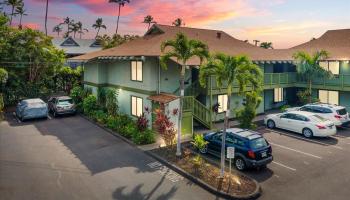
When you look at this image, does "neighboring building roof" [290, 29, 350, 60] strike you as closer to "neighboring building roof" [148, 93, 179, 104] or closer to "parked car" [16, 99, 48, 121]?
"neighboring building roof" [148, 93, 179, 104]

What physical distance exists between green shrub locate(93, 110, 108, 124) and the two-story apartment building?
1.88 meters

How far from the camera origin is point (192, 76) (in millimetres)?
24766

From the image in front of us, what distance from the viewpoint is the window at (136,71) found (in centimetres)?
2319

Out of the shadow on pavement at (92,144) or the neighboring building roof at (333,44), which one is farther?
the neighboring building roof at (333,44)

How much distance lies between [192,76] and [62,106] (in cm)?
1224

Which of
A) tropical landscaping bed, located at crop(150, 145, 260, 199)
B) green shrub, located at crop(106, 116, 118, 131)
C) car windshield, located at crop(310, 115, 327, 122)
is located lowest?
tropical landscaping bed, located at crop(150, 145, 260, 199)

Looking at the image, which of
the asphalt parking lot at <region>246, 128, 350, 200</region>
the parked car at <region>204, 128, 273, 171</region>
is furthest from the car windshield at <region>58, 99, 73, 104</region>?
the asphalt parking lot at <region>246, 128, 350, 200</region>

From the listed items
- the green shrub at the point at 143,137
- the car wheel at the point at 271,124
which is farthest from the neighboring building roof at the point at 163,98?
the car wheel at the point at 271,124

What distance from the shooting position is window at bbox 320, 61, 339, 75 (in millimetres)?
29734

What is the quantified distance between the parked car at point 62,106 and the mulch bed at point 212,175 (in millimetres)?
13230

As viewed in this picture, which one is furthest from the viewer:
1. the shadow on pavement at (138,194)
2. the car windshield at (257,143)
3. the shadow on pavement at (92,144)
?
the shadow on pavement at (92,144)

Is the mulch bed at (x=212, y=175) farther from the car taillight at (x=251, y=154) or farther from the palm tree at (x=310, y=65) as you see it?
the palm tree at (x=310, y=65)

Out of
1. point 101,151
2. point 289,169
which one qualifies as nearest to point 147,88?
point 101,151

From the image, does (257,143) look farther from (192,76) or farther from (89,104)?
(89,104)
